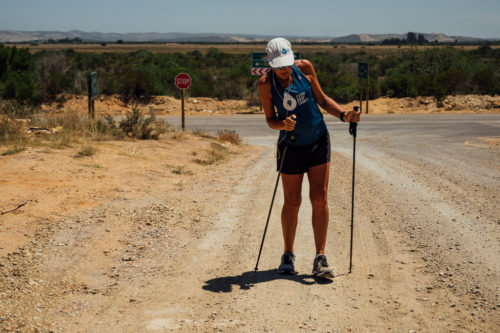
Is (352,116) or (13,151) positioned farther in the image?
(13,151)

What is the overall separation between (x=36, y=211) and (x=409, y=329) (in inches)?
178

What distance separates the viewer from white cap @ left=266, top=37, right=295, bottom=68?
4.28m

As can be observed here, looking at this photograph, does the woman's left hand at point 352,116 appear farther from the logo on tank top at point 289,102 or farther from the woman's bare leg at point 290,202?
the woman's bare leg at point 290,202

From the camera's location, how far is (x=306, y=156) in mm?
4609

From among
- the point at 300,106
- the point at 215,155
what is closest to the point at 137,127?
the point at 215,155

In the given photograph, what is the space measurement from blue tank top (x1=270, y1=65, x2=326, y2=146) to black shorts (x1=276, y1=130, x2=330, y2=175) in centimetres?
4

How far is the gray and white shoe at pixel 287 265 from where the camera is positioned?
478cm

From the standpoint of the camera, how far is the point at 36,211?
6.27 m

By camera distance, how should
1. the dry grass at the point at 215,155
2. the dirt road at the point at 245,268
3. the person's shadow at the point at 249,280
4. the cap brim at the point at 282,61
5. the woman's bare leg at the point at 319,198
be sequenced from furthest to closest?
the dry grass at the point at 215,155
the woman's bare leg at the point at 319,198
the person's shadow at the point at 249,280
the cap brim at the point at 282,61
the dirt road at the point at 245,268

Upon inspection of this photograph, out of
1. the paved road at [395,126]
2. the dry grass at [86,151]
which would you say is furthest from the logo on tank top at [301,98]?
the paved road at [395,126]

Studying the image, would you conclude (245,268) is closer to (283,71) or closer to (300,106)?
(300,106)

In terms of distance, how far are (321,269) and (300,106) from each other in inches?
55.8

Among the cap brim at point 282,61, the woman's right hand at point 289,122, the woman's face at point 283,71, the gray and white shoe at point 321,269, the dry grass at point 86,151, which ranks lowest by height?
the gray and white shoe at point 321,269

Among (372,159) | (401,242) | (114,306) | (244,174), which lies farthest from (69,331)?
(372,159)
